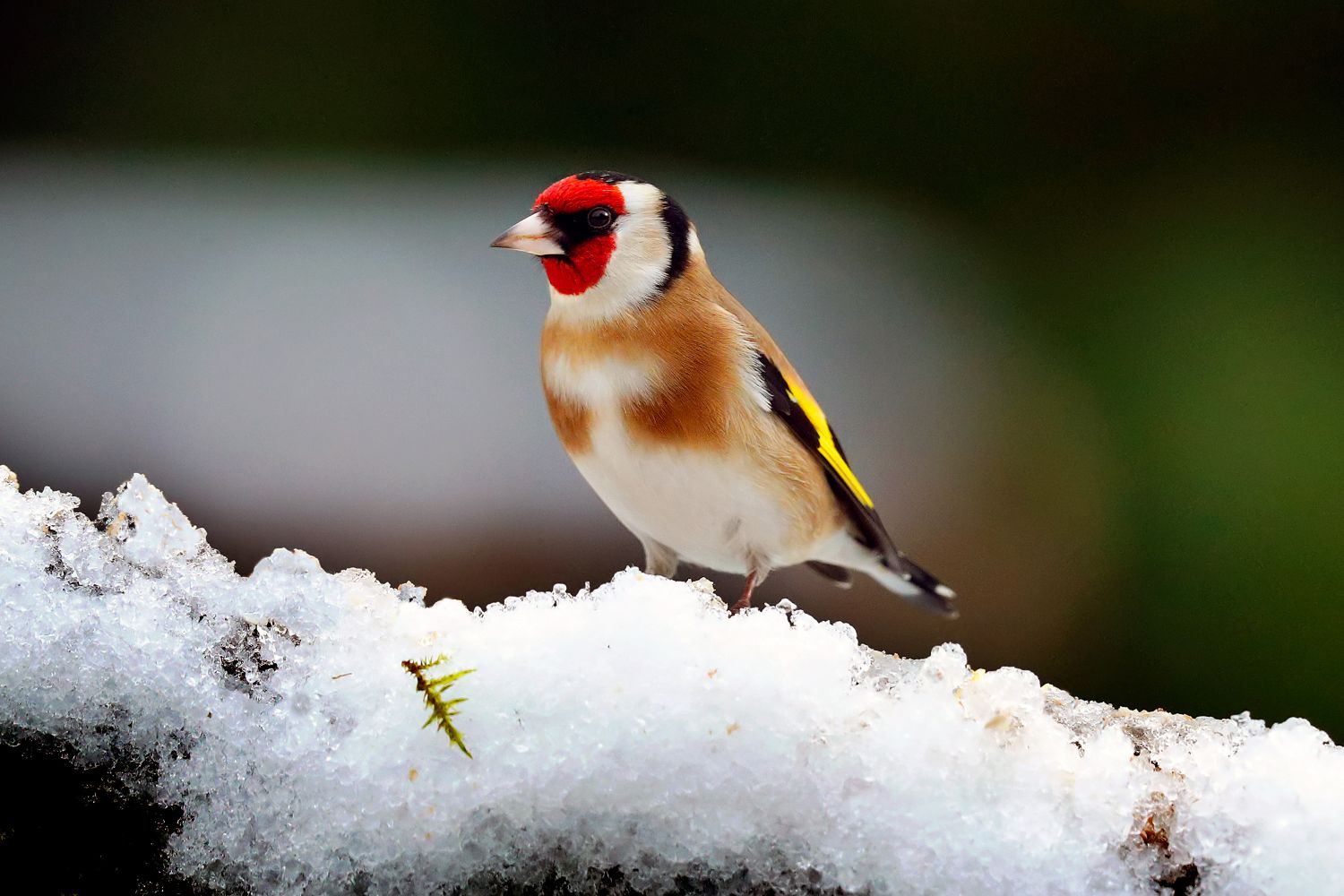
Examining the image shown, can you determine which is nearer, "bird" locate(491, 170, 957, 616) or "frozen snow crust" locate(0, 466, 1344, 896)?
"frozen snow crust" locate(0, 466, 1344, 896)

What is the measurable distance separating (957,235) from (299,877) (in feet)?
4.94

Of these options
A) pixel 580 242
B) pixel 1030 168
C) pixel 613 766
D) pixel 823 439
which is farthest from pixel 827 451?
pixel 1030 168

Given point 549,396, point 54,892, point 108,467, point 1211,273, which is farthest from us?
point 1211,273

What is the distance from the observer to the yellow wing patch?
2.58 feet

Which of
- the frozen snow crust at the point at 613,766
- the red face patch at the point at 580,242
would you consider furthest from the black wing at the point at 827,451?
the frozen snow crust at the point at 613,766

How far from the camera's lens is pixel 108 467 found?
4.69 ft

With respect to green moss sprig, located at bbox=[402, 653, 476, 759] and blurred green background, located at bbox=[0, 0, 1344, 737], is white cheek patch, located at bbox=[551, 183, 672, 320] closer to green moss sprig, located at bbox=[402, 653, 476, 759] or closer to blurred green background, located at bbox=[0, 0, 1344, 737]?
green moss sprig, located at bbox=[402, 653, 476, 759]

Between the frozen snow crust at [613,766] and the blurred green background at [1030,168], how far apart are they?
3.33ft

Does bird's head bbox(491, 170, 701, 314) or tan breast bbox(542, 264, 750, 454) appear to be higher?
bird's head bbox(491, 170, 701, 314)

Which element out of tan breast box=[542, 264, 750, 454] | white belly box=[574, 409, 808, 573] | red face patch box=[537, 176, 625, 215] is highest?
red face patch box=[537, 176, 625, 215]

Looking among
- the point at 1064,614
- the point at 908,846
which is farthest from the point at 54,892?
the point at 1064,614

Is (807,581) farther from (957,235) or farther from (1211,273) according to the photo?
(1211,273)

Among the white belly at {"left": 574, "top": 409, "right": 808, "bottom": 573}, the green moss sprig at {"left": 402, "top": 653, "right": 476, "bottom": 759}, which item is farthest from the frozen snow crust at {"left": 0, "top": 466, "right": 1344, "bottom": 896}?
the white belly at {"left": 574, "top": 409, "right": 808, "bottom": 573}

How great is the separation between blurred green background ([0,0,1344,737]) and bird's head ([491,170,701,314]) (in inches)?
30.5
